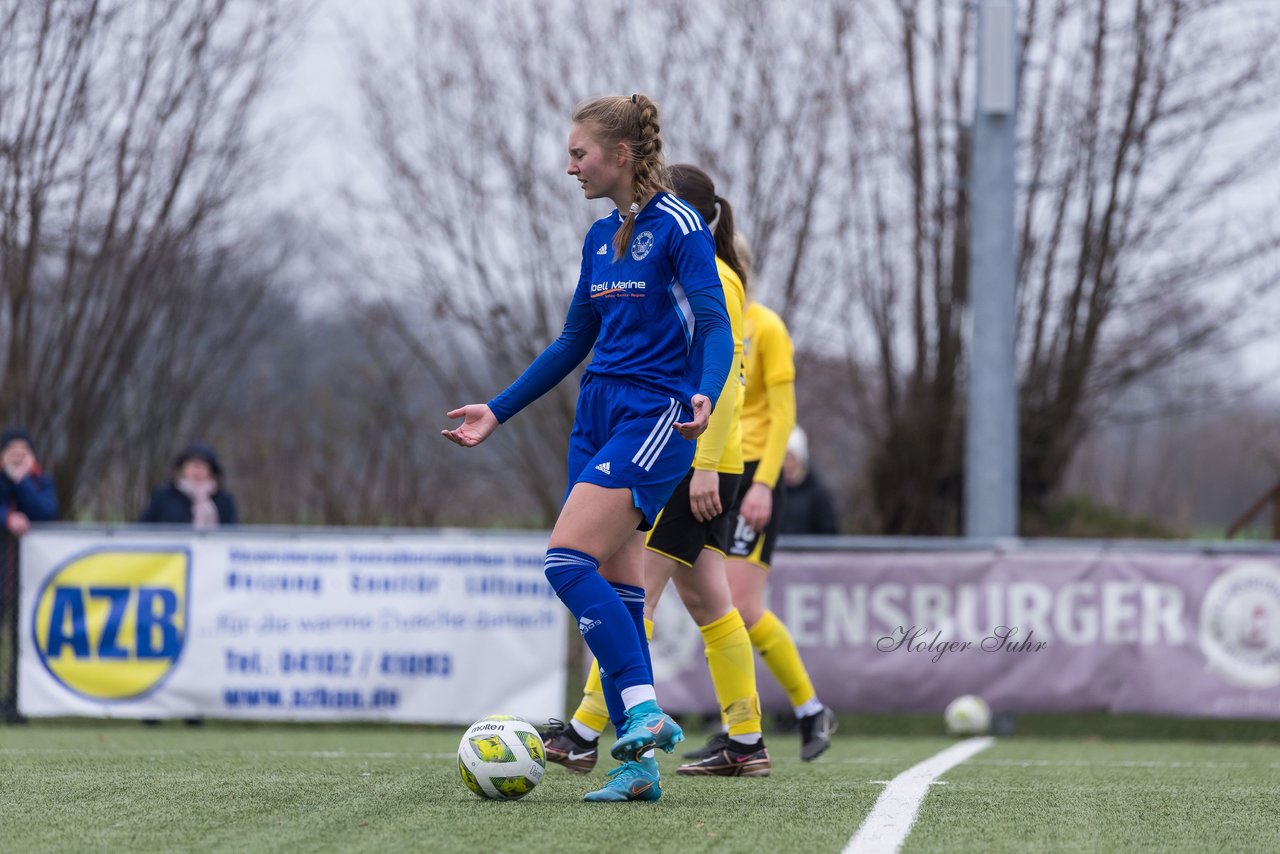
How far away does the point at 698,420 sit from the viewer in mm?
4070

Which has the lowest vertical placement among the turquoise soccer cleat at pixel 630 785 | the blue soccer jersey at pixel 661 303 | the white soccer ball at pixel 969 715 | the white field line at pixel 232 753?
the white soccer ball at pixel 969 715

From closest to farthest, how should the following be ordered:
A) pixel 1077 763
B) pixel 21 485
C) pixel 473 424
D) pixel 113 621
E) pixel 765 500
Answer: pixel 473 424
pixel 765 500
pixel 1077 763
pixel 113 621
pixel 21 485

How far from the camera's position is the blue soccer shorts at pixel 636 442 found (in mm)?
4301

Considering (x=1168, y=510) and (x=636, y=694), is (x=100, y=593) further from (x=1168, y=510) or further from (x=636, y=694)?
(x=1168, y=510)

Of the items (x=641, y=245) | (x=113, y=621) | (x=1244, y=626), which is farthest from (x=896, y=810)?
(x=113, y=621)

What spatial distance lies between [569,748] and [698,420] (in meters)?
1.64

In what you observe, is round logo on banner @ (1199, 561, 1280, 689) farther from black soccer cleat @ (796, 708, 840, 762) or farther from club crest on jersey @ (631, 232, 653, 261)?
club crest on jersey @ (631, 232, 653, 261)

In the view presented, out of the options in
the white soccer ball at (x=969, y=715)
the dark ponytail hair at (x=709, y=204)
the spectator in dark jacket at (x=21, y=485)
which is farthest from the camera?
the spectator in dark jacket at (x=21, y=485)

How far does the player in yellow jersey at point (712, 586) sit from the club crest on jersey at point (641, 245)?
83 cm

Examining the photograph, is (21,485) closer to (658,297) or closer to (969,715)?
(969,715)

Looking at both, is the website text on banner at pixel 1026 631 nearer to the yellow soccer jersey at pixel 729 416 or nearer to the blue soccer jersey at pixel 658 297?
the yellow soccer jersey at pixel 729 416

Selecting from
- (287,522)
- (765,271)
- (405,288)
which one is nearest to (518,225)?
(405,288)

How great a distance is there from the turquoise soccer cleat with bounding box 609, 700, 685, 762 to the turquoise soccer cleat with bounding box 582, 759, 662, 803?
0.31ft

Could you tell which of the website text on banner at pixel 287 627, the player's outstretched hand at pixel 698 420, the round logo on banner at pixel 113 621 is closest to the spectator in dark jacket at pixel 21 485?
the website text on banner at pixel 287 627
